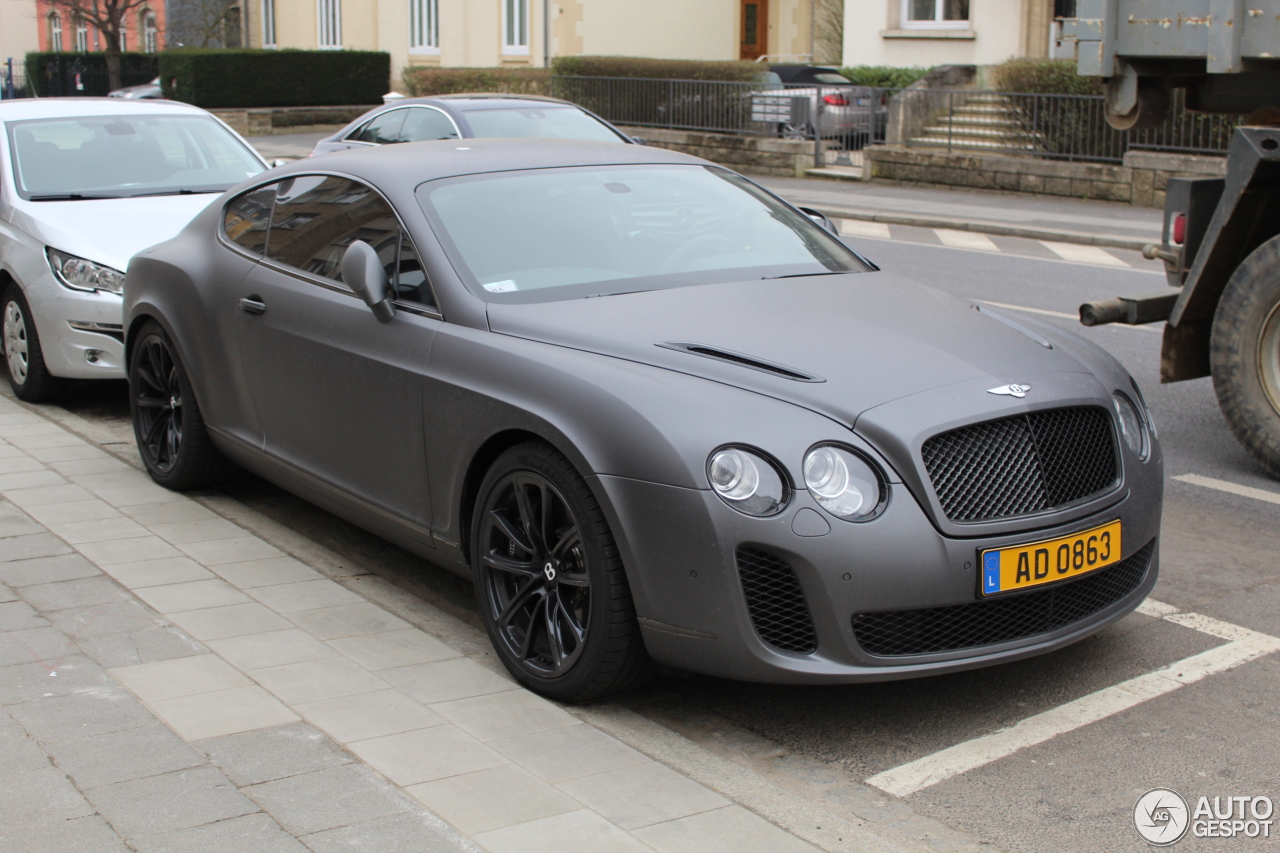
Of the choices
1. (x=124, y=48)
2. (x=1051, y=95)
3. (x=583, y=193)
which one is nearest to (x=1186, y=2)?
(x=583, y=193)

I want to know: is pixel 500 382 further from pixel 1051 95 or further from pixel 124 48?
pixel 124 48

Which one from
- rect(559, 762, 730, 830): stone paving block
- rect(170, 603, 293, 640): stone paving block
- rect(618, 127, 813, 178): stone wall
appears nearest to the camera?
rect(559, 762, 730, 830): stone paving block

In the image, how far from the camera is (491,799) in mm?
3354

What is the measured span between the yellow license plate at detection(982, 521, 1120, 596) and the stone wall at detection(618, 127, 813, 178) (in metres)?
19.6

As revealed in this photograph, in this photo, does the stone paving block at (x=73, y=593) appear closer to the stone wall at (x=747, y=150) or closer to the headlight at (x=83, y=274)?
the headlight at (x=83, y=274)

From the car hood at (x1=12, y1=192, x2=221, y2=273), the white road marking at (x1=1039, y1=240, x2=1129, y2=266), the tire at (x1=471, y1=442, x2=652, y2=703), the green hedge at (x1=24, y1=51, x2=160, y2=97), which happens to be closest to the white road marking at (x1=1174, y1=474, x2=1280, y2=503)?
the tire at (x1=471, y1=442, x2=652, y2=703)

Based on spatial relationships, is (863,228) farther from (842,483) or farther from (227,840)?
(227,840)

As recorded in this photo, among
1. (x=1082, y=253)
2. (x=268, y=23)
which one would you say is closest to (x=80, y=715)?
(x=1082, y=253)

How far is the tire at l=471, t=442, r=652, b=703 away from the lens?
3.77 m

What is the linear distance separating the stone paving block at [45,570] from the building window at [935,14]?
2384cm

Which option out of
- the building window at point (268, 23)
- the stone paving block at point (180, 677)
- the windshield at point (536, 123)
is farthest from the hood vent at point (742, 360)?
the building window at point (268, 23)

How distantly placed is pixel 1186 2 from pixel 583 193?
12.0 feet

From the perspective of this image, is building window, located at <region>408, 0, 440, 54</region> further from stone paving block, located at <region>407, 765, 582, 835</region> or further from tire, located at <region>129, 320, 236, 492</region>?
stone paving block, located at <region>407, 765, 582, 835</region>

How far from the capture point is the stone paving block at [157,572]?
4.94m
